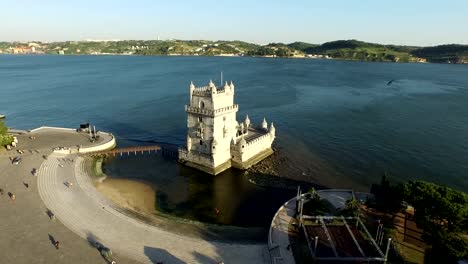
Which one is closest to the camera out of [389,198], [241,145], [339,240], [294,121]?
[339,240]

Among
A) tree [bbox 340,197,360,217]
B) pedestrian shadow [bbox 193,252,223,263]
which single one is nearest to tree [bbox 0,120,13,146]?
pedestrian shadow [bbox 193,252,223,263]

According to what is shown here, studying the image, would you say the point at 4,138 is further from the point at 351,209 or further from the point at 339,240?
the point at 351,209

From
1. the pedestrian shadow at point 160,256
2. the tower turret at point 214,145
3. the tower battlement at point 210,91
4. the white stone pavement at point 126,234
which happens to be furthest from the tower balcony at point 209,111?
the pedestrian shadow at point 160,256

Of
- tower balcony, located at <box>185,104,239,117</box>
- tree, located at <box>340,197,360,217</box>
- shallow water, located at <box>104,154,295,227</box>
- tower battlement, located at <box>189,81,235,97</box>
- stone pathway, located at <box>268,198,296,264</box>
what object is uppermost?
tower battlement, located at <box>189,81,235,97</box>

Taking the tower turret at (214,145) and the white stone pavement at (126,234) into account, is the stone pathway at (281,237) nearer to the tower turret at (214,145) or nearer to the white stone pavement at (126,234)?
the white stone pavement at (126,234)

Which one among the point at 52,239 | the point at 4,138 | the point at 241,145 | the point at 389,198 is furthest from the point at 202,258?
the point at 4,138

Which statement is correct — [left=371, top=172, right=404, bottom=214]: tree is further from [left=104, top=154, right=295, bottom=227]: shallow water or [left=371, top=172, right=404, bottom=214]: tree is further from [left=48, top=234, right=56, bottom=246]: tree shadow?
[left=48, top=234, right=56, bottom=246]: tree shadow

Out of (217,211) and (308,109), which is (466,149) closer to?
(308,109)
